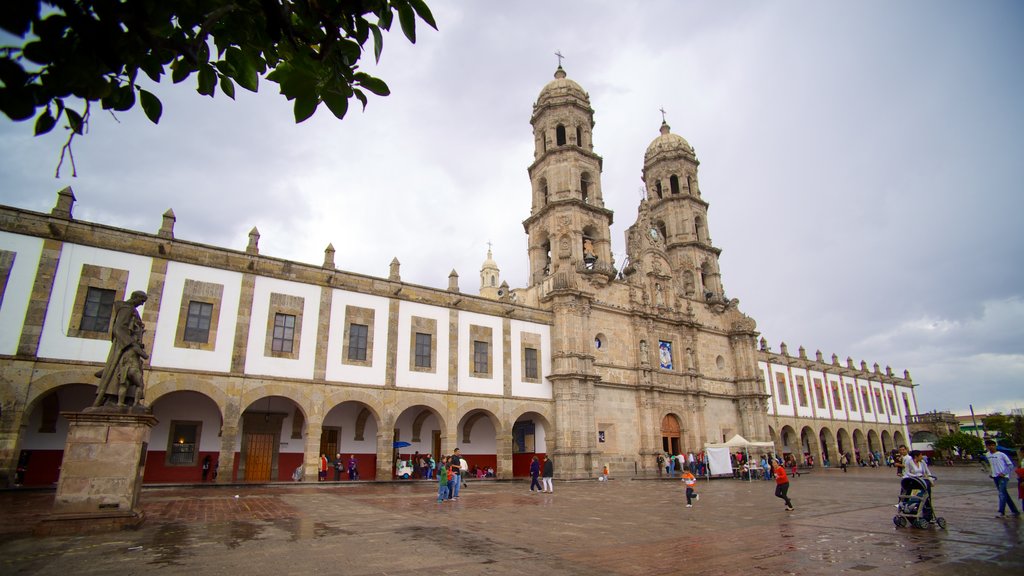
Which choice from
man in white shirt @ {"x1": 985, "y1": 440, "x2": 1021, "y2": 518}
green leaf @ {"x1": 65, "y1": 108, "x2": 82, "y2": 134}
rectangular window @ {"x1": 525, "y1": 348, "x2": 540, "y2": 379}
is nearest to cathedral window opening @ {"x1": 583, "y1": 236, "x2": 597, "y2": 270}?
rectangular window @ {"x1": 525, "y1": 348, "x2": 540, "y2": 379}

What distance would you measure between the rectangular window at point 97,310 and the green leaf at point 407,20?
19530 mm

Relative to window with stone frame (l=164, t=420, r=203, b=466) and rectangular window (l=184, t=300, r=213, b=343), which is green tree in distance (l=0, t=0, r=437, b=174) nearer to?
rectangular window (l=184, t=300, r=213, b=343)

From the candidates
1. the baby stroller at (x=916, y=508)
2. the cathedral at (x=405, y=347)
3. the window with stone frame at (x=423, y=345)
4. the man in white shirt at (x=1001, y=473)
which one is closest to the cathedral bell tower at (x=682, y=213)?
the cathedral at (x=405, y=347)

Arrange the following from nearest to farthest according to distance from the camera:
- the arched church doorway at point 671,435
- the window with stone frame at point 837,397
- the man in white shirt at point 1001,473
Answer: the man in white shirt at point 1001,473
the arched church doorway at point 671,435
the window with stone frame at point 837,397

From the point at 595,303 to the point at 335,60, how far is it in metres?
27.3

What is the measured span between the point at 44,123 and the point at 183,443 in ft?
70.5

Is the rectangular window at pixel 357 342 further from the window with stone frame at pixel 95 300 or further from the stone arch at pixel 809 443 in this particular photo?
the stone arch at pixel 809 443

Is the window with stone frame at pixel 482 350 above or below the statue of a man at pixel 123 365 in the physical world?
above

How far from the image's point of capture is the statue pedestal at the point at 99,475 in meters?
8.26

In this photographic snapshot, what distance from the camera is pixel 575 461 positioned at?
1009 inches

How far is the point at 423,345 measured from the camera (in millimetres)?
23766

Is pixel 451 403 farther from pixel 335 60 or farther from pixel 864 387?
pixel 864 387

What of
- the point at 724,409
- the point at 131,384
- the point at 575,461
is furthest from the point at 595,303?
the point at 131,384

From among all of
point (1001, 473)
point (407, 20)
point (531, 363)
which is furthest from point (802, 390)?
point (407, 20)
